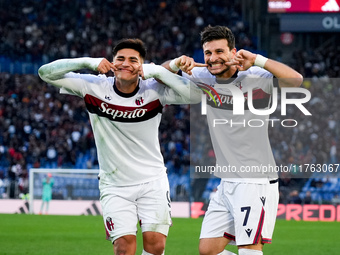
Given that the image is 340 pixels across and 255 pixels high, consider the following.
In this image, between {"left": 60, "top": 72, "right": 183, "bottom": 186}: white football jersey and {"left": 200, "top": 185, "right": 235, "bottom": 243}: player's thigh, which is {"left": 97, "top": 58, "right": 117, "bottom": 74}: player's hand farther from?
{"left": 200, "top": 185, "right": 235, "bottom": 243}: player's thigh

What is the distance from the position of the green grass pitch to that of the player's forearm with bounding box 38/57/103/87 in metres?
5.37

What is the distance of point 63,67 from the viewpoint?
5.73 m

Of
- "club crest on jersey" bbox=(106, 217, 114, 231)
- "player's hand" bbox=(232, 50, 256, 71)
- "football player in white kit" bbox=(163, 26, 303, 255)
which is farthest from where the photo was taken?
"club crest on jersey" bbox=(106, 217, 114, 231)

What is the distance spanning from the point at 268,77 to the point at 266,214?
1193 millimetres

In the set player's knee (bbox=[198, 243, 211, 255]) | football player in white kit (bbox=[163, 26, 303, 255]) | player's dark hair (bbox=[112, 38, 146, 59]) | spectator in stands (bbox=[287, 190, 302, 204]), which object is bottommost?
spectator in stands (bbox=[287, 190, 302, 204])

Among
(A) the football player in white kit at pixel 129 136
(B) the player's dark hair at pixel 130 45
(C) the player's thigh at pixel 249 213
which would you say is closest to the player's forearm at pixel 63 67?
(A) the football player in white kit at pixel 129 136

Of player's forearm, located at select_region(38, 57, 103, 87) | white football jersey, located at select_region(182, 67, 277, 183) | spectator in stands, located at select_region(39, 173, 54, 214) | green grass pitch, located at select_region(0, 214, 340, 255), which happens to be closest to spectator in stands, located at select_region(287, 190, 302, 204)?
green grass pitch, located at select_region(0, 214, 340, 255)

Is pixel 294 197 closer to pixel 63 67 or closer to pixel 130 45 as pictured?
pixel 130 45

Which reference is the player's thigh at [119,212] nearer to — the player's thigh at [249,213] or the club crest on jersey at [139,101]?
the club crest on jersey at [139,101]

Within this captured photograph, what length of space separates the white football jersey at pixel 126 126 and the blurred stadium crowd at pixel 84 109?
12600 mm

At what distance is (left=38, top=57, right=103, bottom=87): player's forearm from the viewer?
5.64 m

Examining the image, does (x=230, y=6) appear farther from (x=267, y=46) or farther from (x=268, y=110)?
(x=268, y=110)

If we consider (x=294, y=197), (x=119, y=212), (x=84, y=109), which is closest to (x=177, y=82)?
(x=119, y=212)

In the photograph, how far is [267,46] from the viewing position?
87.8ft
